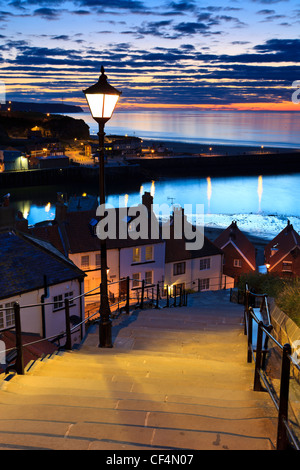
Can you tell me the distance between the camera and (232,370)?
6.03m

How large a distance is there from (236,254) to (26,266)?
21.2 meters

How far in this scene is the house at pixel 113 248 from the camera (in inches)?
1064

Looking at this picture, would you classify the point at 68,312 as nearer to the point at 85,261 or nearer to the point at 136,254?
A: the point at 85,261

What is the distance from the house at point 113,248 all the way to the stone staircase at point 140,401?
765 inches

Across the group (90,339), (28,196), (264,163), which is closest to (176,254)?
(90,339)

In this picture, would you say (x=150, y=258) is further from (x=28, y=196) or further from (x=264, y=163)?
(x=264, y=163)

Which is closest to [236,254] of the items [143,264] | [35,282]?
[143,264]

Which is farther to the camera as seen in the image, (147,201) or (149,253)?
(147,201)

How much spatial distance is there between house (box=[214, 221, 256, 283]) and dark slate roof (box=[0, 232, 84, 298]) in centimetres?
1878

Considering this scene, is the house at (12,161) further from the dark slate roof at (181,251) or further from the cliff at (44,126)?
the cliff at (44,126)

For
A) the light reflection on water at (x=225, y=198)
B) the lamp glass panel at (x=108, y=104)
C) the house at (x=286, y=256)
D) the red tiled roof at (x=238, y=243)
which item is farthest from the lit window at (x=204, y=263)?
the lamp glass panel at (x=108, y=104)

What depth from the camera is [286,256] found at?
33312 millimetres

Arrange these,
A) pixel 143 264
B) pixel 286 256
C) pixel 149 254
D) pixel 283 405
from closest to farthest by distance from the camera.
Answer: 1. pixel 283 405
2. pixel 143 264
3. pixel 149 254
4. pixel 286 256

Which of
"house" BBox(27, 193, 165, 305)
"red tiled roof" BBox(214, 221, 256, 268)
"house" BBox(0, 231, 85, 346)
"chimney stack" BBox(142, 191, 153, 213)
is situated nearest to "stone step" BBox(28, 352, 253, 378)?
"house" BBox(0, 231, 85, 346)
